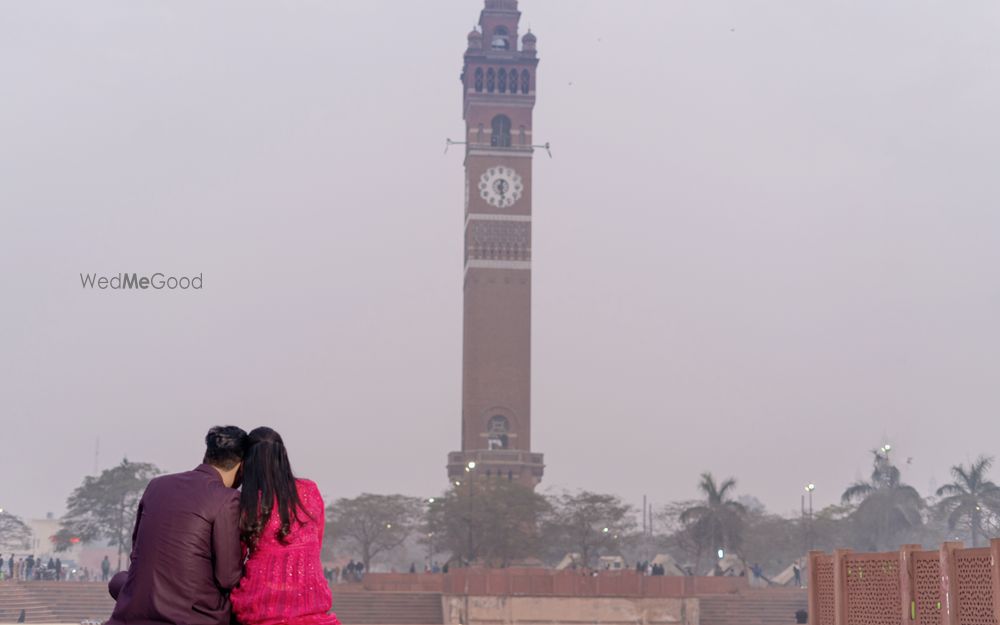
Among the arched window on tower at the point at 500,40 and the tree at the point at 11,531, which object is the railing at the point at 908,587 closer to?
the arched window on tower at the point at 500,40

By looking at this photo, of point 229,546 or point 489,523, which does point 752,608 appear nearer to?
point 489,523

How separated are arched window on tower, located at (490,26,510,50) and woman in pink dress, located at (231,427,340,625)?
7997cm

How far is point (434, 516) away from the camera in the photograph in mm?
67312

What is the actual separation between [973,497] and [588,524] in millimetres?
18546

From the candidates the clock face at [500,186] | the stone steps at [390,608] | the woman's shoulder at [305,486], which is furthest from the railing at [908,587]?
the clock face at [500,186]

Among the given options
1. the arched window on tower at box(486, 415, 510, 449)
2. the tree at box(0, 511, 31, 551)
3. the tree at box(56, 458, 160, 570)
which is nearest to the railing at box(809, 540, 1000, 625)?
Answer: the tree at box(56, 458, 160, 570)

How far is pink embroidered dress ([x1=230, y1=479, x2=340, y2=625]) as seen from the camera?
538 centimetres

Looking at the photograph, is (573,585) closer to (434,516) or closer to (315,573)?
(434,516)

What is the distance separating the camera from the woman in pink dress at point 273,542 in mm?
5344

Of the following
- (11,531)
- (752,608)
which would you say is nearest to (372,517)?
(752,608)

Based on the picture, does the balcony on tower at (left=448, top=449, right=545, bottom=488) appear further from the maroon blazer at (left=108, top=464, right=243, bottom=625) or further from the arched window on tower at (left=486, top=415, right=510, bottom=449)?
the maroon blazer at (left=108, top=464, right=243, bottom=625)

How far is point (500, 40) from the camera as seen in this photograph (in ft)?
276

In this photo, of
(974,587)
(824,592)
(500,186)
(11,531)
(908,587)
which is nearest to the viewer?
(974,587)

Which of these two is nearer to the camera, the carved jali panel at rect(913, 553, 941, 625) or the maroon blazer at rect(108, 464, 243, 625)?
the maroon blazer at rect(108, 464, 243, 625)
